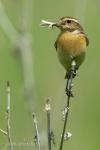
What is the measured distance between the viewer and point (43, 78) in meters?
11.7

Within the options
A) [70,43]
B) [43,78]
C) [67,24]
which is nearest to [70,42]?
[70,43]

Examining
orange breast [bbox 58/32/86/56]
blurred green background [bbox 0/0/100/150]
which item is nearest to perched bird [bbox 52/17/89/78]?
orange breast [bbox 58/32/86/56]

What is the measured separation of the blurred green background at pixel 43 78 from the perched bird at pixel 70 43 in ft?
1.03

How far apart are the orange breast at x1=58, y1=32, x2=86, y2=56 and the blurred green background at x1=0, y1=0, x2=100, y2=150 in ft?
1.06

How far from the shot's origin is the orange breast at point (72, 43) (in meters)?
8.12

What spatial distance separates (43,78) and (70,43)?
3481 millimetres

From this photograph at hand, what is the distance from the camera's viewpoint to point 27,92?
8.28 metres

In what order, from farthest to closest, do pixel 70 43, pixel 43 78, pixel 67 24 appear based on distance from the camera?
pixel 43 78
pixel 67 24
pixel 70 43

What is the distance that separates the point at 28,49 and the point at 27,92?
0.40 m

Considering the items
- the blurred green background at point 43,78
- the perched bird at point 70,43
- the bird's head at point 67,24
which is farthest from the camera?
the bird's head at point 67,24

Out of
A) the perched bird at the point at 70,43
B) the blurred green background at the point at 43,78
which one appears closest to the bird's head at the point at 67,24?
the perched bird at the point at 70,43

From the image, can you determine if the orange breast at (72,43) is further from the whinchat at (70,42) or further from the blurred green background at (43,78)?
the blurred green background at (43,78)

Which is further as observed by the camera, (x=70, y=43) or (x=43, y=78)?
(x=43, y=78)

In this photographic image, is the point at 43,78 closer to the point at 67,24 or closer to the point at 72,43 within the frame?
the point at 67,24
